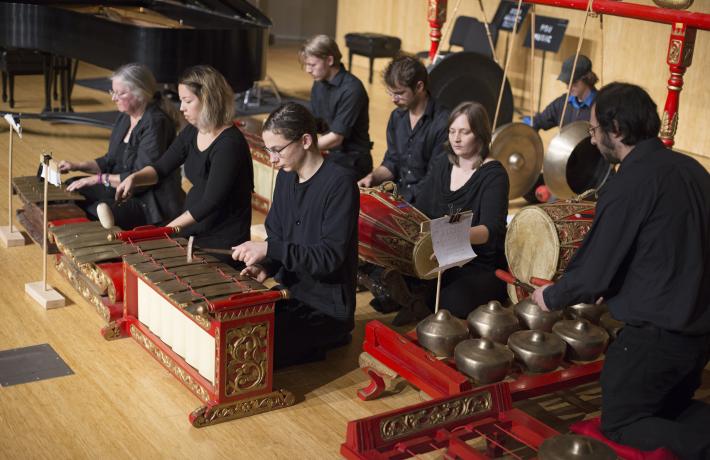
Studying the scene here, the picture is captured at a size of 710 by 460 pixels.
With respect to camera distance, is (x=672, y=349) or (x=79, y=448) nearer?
(x=672, y=349)

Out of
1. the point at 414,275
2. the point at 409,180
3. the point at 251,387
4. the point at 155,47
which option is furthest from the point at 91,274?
the point at 155,47

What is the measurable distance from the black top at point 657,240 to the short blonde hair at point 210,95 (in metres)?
1.78

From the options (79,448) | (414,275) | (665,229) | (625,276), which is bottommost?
(79,448)

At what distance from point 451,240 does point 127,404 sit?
1257 mm

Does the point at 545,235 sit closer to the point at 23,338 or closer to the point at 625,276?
the point at 625,276

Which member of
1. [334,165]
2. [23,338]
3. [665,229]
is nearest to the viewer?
[665,229]

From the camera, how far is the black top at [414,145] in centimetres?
455

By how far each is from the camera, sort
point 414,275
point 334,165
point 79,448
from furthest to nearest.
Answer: point 414,275
point 334,165
point 79,448

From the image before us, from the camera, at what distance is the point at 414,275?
154 inches

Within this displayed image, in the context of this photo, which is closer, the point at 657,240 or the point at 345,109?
the point at 657,240

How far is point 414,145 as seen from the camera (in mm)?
4621

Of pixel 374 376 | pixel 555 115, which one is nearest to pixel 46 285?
pixel 374 376

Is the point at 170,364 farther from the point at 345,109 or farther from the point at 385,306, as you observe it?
the point at 345,109

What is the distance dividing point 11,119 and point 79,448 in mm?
1707
